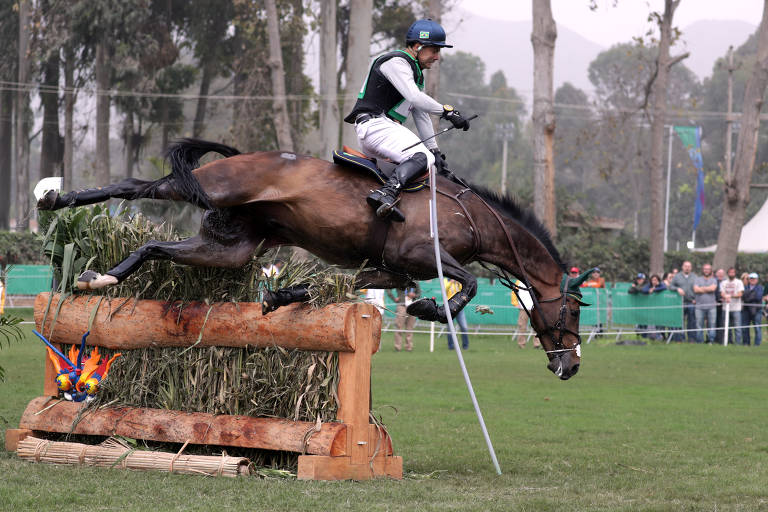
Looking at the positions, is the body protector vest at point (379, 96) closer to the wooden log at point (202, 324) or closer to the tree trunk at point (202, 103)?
the wooden log at point (202, 324)

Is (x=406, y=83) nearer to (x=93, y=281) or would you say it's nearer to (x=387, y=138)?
(x=387, y=138)

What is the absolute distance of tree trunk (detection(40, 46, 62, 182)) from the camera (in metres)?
35.0

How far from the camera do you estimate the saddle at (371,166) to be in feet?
20.5

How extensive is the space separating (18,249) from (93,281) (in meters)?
22.6

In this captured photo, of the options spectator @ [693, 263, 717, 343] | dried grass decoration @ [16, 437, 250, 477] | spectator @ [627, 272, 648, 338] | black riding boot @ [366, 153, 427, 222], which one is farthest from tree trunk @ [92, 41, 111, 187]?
black riding boot @ [366, 153, 427, 222]

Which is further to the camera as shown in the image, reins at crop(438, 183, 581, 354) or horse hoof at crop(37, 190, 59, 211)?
reins at crop(438, 183, 581, 354)

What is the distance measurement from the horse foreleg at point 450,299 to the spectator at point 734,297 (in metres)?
14.6

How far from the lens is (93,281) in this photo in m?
5.98

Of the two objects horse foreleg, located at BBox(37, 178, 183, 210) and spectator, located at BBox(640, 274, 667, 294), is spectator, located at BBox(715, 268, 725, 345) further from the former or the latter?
horse foreleg, located at BBox(37, 178, 183, 210)

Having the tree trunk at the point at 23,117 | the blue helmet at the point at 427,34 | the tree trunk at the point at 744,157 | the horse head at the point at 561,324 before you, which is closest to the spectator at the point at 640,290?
the tree trunk at the point at 744,157

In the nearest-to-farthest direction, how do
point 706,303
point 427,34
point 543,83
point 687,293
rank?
point 427,34
point 543,83
point 706,303
point 687,293

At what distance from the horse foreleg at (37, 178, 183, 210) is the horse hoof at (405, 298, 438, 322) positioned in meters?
1.77

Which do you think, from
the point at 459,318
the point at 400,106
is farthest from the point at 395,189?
the point at 459,318

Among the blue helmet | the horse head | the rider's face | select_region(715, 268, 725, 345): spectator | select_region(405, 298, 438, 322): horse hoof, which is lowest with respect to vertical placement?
select_region(715, 268, 725, 345): spectator
